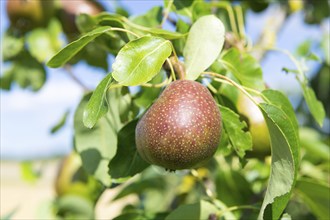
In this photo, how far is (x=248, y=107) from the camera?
1.13 m

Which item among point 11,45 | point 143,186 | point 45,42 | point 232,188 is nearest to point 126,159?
point 232,188

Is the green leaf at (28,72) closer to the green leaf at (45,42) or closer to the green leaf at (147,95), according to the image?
the green leaf at (45,42)

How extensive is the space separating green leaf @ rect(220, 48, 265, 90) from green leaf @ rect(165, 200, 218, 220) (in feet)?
0.77

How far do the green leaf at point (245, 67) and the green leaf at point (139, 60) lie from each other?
24cm

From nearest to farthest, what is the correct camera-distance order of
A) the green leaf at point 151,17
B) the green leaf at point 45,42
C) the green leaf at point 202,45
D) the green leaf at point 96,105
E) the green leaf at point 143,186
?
the green leaf at point 96,105 < the green leaf at point 202,45 < the green leaf at point 151,17 < the green leaf at point 143,186 < the green leaf at point 45,42

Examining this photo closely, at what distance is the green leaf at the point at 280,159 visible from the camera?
829 millimetres

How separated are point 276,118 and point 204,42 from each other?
196 mm

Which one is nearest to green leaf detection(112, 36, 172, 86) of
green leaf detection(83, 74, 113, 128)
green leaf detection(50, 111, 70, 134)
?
green leaf detection(83, 74, 113, 128)

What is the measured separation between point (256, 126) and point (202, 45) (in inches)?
9.4

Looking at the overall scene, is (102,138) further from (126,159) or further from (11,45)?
(11,45)

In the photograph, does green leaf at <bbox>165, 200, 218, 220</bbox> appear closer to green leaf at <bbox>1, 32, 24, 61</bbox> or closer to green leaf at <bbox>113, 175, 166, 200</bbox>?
green leaf at <bbox>113, 175, 166, 200</bbox>

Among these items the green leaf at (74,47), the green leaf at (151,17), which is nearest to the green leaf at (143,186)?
the green leaf at (151,17)

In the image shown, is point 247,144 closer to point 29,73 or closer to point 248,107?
point 248,107

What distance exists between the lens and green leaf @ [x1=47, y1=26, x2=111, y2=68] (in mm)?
863
